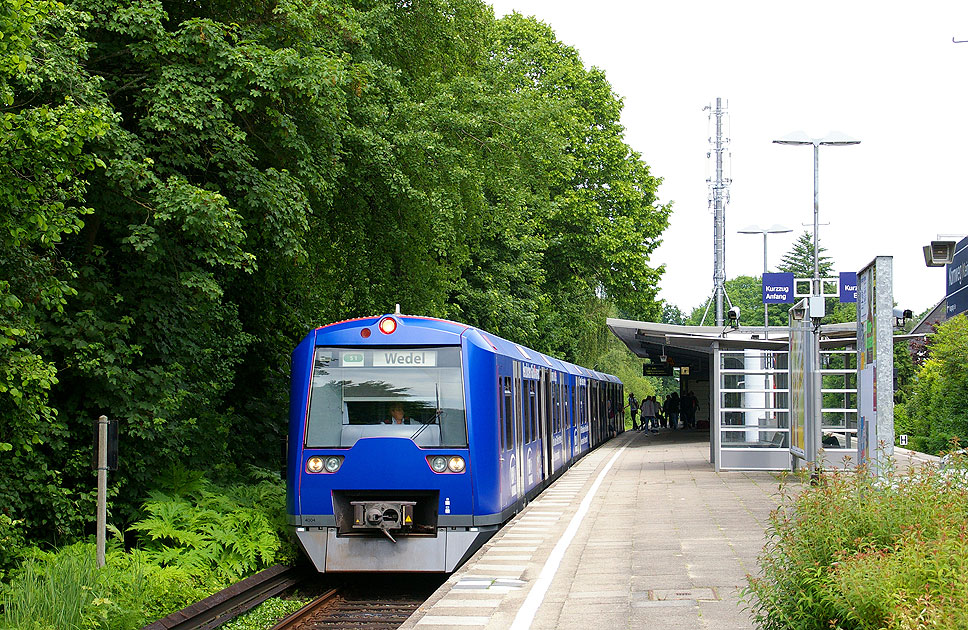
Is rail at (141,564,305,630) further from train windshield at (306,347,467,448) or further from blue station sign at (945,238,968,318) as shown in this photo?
blue station sign at (945,238,968,318)

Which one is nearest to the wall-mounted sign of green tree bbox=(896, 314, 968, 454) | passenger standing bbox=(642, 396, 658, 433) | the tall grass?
passenger standing bbox=(642, 396, 658, 433)

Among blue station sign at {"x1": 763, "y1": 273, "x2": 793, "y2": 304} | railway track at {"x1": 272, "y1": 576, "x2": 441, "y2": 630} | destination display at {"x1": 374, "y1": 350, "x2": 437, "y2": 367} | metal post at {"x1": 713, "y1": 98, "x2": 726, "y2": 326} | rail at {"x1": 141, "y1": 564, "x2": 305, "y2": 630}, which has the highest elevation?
metal post at {"x1": 713, "y1": 98, "x2": 726, "y2": 326}

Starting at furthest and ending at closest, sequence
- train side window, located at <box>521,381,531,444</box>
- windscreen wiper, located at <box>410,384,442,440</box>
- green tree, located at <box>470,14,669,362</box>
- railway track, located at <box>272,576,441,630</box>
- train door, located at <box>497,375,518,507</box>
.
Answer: green tree, located at <box>470,14,669,362</box> → train side window, located at <box>521,381,531,444</box> → train door, located at <box>497,375,518,507</box> → windscreen wiper, located at <box>410,384,442,440</box> → railway track, located at <box>272,576,441,630</box>

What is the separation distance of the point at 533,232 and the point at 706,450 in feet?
35.1

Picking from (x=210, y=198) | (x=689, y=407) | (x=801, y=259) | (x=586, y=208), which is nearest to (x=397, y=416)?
(x=210, y=198)

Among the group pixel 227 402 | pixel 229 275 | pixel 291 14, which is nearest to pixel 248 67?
pixel 291 14

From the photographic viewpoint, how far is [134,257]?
14.0 meters

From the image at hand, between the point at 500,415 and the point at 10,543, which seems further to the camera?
the point at 500,415

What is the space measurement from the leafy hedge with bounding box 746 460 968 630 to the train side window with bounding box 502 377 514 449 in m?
6.97

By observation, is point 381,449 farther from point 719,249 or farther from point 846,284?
point 719,249

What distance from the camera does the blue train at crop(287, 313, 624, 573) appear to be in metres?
12.3

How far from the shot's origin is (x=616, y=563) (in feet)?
34.6

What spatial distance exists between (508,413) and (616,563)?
14.2 ft

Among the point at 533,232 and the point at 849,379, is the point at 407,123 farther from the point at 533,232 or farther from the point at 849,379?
the point at 533,232
